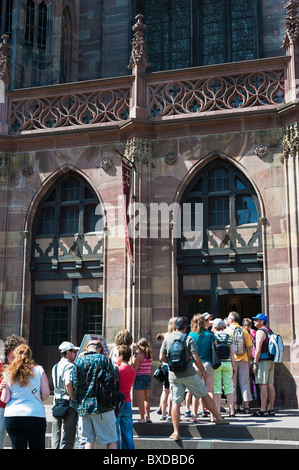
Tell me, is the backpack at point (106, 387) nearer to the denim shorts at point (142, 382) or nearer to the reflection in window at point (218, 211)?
the denim shorts at point (142, 382)

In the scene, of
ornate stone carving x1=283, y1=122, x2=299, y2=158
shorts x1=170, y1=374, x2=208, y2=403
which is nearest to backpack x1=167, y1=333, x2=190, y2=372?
shorts x1=170, y1=374, x2=208, y2=403

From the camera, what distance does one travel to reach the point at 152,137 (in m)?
15.4

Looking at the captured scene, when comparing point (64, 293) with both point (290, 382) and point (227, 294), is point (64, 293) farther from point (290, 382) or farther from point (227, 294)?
point (290, 382)

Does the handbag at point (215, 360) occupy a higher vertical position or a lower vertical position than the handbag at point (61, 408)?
higher

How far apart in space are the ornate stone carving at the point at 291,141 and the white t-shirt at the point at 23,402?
364 inches

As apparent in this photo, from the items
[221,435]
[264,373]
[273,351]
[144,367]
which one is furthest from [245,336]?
[221,435]

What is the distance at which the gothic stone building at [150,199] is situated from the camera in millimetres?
14305

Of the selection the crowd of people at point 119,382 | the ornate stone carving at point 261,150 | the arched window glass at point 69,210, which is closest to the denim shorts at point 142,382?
the crowd of people at point 119,382

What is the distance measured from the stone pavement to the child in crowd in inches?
22.2

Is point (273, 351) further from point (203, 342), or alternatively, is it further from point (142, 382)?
point (142, 382)

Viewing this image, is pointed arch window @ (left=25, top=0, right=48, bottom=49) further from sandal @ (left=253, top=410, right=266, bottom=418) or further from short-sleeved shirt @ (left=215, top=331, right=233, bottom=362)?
sandal @ (left=253, top=410, right=266, bottom=418)

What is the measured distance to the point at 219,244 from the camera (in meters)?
14.7

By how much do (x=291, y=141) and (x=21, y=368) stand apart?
9.44 meters
